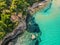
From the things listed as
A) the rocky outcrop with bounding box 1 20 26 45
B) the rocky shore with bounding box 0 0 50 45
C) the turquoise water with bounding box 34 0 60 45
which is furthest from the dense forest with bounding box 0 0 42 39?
the turquoise water with bounding box 34 0 60 45

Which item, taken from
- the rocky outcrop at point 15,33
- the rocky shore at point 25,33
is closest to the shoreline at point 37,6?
the rocky shore at point 25,33

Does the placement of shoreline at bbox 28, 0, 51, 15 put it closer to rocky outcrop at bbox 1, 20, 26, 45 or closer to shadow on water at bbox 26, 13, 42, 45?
shadow on water at bbox 26, 13, 42, 45

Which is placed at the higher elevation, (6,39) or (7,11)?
(7,11)

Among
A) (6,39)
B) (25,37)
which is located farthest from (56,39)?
(6,39)

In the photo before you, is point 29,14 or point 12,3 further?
point 29,14

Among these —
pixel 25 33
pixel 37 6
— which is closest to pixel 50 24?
pixel 25 33

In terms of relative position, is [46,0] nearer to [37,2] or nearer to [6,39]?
[37,2]

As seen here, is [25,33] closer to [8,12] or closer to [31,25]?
[31,25]
